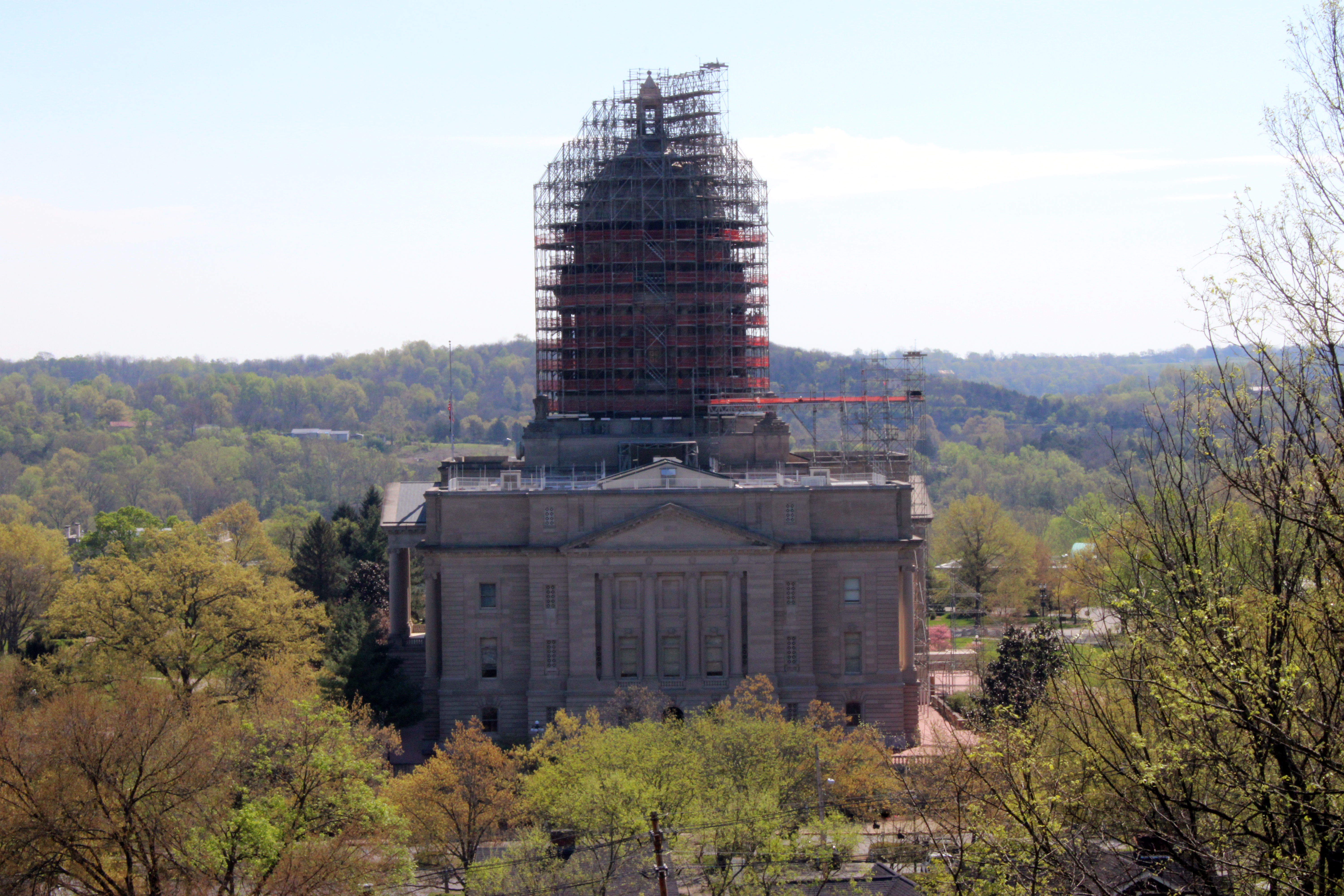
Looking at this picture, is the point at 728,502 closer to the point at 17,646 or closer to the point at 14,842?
the point at 14,842

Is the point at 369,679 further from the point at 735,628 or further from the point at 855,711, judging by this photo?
the point at 855,711

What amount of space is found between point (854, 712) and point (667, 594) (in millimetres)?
10854

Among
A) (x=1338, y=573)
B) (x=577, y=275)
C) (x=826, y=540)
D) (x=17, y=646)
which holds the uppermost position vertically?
(x=577, y=275)

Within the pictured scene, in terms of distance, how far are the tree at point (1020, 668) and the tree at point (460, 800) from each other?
20.7m

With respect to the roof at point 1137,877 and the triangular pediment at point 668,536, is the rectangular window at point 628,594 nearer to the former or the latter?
the triangular pediment at point 668,536

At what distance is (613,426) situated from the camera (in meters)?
86.6

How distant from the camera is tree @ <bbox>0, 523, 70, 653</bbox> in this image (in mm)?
92750

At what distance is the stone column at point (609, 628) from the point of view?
69188mm

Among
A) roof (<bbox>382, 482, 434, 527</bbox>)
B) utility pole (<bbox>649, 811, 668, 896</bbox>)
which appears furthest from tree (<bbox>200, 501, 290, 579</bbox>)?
utility pole (<bbox>649, 811, 668, 896</bbox>)

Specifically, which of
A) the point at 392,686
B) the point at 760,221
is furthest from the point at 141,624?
the point at 760,221

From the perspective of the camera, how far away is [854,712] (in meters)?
70.4

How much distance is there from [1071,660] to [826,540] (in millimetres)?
43926

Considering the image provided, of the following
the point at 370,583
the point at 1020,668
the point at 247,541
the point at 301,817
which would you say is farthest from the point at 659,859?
the point at 247,541

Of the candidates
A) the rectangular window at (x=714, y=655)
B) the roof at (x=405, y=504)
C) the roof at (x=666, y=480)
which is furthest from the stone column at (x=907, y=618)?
the roof at (x=405, y=504)
